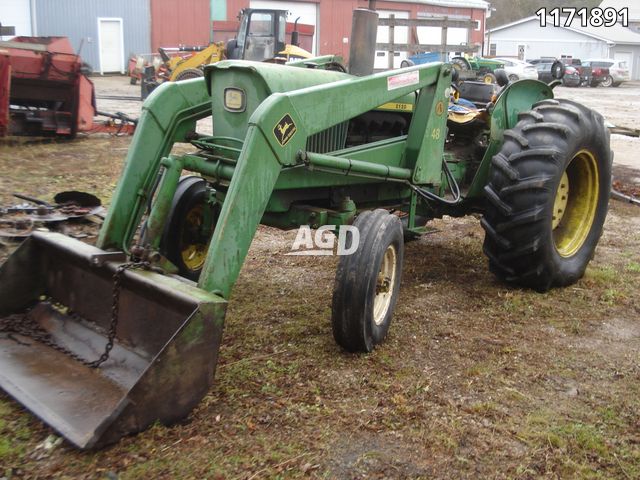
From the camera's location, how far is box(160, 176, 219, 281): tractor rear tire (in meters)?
4.99

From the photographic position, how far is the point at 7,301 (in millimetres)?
4105

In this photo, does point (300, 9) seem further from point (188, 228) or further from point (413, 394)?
A: point (413, 394)

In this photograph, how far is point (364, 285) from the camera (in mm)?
3984

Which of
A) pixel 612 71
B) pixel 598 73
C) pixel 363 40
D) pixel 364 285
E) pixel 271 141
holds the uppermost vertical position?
pixel 363 40

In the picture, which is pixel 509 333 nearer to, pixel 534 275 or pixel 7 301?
pixel 534 275

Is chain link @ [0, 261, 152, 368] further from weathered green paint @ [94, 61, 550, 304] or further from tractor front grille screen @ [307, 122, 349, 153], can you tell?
tractor front grille screen @ [307, 122, 349, 153]

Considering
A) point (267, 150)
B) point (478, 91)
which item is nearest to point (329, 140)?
point (267, 150)

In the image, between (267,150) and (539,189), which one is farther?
(539,189)

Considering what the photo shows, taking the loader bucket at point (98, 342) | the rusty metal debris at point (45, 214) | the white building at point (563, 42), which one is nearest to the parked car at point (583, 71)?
the white building at point (563, 42)

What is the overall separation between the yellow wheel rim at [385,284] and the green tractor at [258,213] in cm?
1

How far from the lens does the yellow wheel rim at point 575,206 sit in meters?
5.82

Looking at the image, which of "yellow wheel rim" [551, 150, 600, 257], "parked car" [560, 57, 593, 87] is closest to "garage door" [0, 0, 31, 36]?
"parked car" [560, 57, 593, 87]

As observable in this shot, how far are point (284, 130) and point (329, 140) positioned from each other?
A: 98cm

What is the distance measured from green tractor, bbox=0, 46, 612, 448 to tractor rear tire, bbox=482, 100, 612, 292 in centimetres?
1
